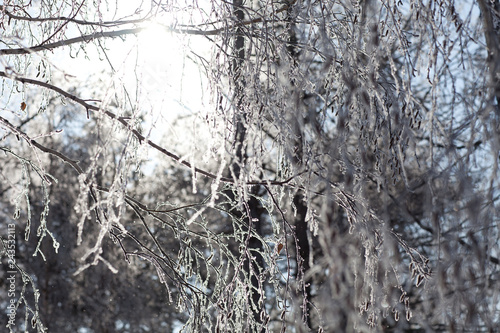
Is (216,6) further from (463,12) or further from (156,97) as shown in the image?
(463,12)

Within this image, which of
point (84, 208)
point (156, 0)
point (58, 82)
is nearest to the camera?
point (84, 208)

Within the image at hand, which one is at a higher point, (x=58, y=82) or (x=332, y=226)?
(x=58, y=82)

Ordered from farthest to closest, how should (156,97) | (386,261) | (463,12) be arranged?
(156,97), (463,12), (386,261)

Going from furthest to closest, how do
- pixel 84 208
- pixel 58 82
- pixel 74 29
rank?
pixel 58 82 < pixel 74 29 < pixel 84 208

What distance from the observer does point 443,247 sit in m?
0.87

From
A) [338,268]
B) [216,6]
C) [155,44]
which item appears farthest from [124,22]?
[338,268]

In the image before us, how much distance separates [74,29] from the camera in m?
2.32

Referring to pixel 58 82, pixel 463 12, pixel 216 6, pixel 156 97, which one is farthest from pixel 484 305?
pixel 58 82

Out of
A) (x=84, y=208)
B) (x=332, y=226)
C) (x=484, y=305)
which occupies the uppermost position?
(x=84, y=208)

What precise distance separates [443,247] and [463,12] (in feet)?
2.12

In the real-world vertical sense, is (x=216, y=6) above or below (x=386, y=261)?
above

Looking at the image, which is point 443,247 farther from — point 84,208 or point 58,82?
point 58,82

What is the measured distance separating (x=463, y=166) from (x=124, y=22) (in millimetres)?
1116

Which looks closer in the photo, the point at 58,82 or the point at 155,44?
the point at 155,44
